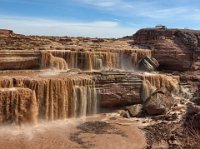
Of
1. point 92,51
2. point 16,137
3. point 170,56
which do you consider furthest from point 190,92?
point 16,137

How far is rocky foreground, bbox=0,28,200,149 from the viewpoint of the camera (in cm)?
1565

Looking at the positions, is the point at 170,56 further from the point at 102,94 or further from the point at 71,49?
the point at 102,94

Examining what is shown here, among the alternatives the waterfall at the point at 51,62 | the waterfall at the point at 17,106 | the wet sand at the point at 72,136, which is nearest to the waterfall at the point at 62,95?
the waterfall at the point at 17,106

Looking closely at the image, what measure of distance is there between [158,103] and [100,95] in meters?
3.53

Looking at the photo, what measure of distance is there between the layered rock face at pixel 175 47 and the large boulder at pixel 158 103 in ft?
26.6

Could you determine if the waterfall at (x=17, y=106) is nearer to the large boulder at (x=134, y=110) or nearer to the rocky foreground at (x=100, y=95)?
the rocky foreground at (x=100, y=95)

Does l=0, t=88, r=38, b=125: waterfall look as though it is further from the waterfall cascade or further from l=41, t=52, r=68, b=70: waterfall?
A: l=41, t=52, r=68, b=70: waterfall

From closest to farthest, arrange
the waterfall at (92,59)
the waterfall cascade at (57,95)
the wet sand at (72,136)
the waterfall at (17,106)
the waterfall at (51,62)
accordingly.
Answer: the wet sand at (72,136), the waterfall at (17,106), the waterfall cascade at (57,95), the waterfall at (51,62), the waterfall at (92,59)

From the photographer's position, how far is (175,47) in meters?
29.3

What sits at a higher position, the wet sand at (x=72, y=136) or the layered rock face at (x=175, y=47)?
the layered rock face at (x=175, y=47)

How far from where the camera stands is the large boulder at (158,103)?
66.2 feet

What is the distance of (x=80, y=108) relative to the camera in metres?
19.6

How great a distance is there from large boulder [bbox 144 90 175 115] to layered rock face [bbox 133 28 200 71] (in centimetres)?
811

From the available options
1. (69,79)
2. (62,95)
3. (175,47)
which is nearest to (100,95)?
(69,79)
